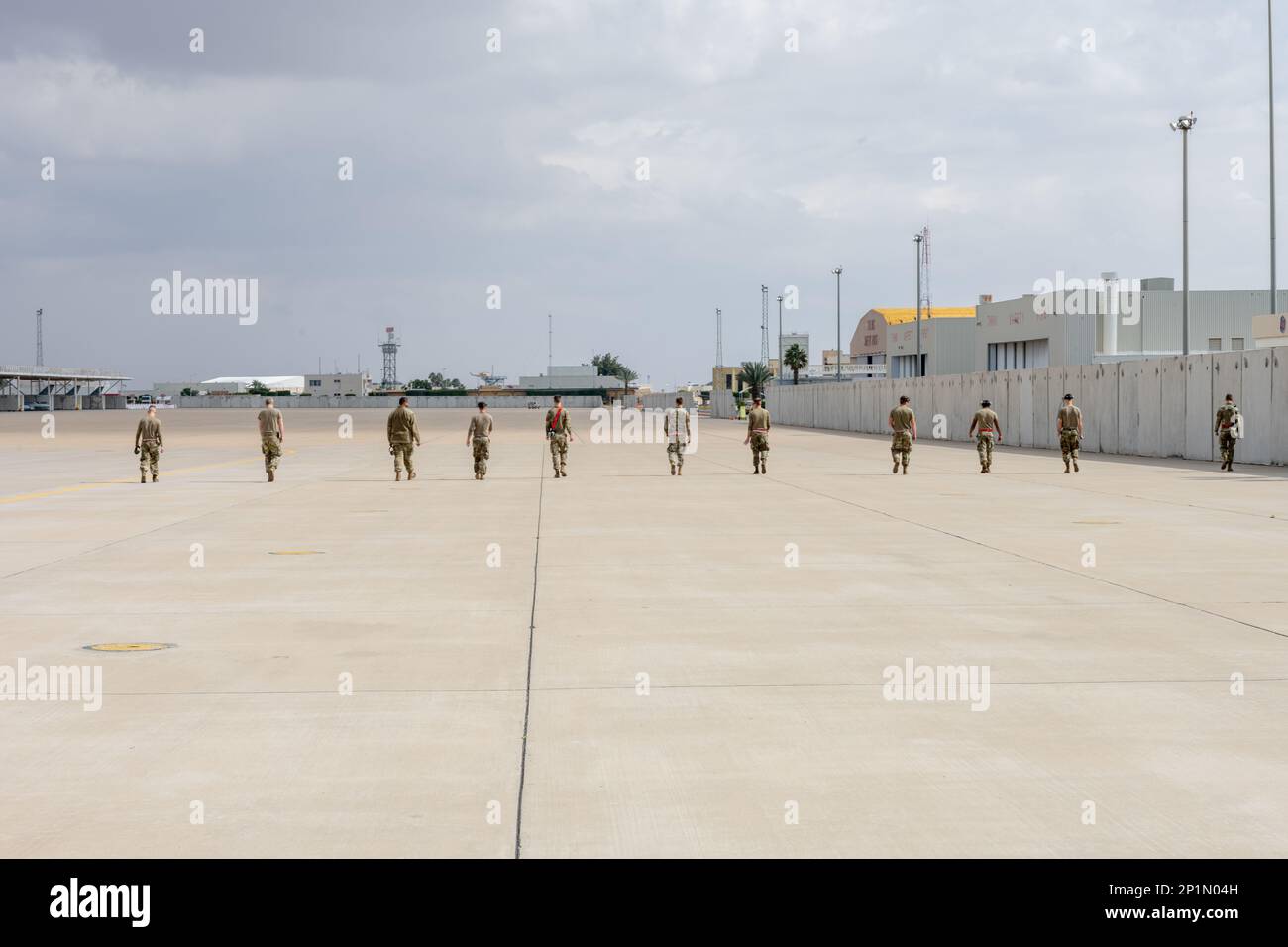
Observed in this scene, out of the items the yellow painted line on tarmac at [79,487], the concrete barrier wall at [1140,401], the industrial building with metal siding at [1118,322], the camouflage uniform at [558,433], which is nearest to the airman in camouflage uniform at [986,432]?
the concrete barrier wall at [1140,401]

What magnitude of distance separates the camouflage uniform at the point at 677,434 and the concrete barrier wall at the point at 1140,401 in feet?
48.8

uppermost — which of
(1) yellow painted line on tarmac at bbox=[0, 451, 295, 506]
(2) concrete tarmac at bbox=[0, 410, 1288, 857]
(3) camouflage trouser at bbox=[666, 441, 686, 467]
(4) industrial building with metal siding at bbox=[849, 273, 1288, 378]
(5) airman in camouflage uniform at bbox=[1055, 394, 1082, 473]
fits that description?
(4) industrial building with metal siding at bbox=[849, 273, 1288, 378]

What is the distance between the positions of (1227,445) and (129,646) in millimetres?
27570

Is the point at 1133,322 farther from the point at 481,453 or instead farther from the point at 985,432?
the point at 481,453

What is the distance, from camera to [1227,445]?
31172 mm

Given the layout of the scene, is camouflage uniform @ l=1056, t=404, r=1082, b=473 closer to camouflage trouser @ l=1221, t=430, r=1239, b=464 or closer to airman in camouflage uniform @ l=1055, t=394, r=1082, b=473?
airman in camouflage uniform @ l=1055, t=394, r=1082, b=473

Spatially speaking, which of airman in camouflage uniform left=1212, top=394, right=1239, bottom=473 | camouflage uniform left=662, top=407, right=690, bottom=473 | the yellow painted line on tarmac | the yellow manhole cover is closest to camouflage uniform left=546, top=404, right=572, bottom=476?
camouflage uniform left=662, top=407, right=690, bottom=473

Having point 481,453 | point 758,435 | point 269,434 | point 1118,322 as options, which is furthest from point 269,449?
point 1118,322

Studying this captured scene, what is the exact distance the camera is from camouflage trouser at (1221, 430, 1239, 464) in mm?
30844

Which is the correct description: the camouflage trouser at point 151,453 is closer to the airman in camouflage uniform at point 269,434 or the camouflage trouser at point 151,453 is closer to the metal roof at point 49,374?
the airman in camouflage uniform at point 269,434

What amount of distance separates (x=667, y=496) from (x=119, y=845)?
19.5m

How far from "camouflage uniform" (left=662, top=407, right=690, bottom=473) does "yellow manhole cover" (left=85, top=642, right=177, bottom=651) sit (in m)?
20.9
